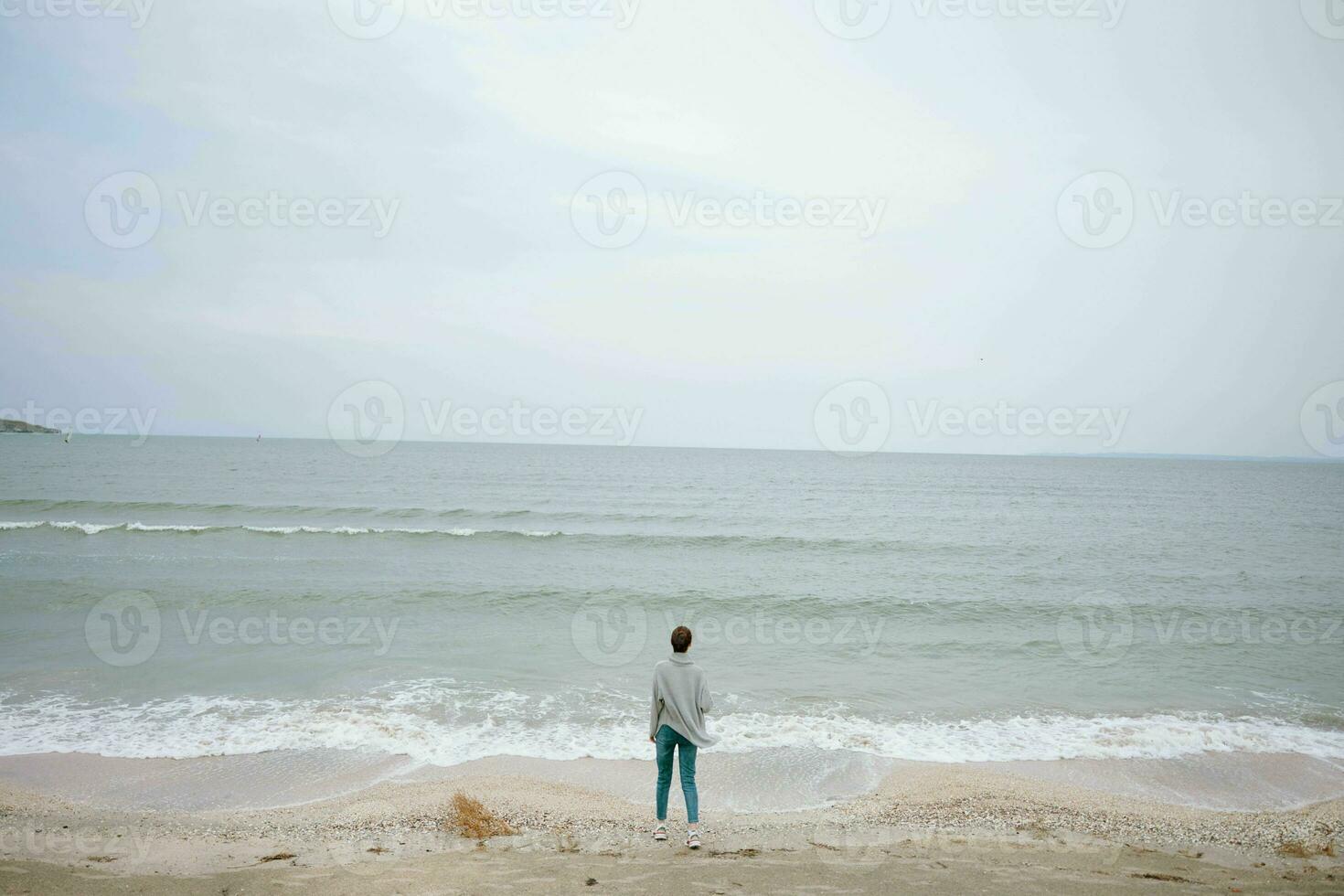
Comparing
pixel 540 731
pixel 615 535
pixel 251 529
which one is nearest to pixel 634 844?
pixel 540 731

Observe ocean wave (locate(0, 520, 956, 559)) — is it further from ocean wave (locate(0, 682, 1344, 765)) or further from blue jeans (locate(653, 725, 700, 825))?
blue jeans (locate(653, 725, 700, 825))

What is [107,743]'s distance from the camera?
995 centimetres

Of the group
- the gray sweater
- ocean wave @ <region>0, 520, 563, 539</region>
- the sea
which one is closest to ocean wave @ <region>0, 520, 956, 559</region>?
ocean wave @ <region>0, 520, 563, 539</region>

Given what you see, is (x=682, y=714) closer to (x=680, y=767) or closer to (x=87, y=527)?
(x=680, y=767)

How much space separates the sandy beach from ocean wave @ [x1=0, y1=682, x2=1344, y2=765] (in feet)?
2.98

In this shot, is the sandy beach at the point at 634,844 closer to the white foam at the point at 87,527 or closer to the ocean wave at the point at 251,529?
the ocean wave at the point at 251,529

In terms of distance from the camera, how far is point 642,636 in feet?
54.0

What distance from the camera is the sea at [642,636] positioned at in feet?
34.8

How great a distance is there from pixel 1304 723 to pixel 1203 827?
584 centimetres

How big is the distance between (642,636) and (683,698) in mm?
10016

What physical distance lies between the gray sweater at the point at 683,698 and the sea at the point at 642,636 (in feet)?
9.83

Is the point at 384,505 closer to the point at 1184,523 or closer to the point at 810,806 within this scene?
the point at 810,806

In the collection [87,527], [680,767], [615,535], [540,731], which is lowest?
[540,731]

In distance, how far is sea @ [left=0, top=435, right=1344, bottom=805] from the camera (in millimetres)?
10617
